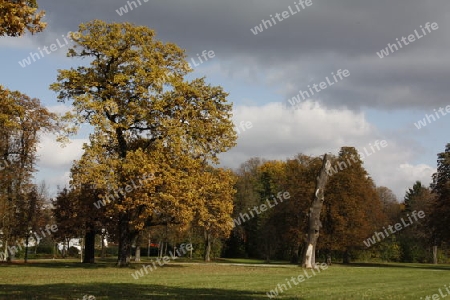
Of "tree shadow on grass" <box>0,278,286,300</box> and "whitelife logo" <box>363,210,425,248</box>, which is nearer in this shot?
"tree shadow on grass" <box>0,278,286,300</box>

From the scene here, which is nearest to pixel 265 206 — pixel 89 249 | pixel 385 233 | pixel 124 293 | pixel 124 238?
pixel 385 233

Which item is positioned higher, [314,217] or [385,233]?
[314,217]

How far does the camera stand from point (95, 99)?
1491 inches

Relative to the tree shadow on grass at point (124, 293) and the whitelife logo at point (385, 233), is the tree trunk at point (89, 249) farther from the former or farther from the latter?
the whitelife logo at point (385, 233)

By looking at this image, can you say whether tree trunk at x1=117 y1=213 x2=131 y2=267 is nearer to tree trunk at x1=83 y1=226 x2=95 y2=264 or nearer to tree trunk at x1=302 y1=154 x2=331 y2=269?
tree trunk at x1=83 y1=226 x2=95 y2=264

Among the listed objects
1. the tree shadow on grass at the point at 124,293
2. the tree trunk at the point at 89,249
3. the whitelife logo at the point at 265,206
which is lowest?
the tree shadow on grass at the point at 124,293

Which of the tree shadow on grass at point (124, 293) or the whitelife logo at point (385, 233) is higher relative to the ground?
the whitelife logo at point (385, 233)

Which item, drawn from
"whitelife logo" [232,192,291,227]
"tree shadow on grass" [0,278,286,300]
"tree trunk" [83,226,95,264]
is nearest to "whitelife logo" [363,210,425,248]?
"whitelife logo" [232,192,291,227]

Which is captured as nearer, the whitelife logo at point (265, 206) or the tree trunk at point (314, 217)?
the tree trunk at point (314, 217)

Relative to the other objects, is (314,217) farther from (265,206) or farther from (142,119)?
(265,206)

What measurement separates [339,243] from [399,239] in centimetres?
2789

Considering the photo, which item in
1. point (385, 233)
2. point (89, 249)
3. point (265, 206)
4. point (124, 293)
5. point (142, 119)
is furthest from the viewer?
point (385, 233)

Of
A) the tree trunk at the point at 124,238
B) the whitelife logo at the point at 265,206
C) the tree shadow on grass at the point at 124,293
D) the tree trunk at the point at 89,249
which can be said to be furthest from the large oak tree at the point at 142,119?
the whitelife logo at the point at 265,206

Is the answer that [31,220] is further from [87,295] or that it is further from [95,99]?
[87,295]
